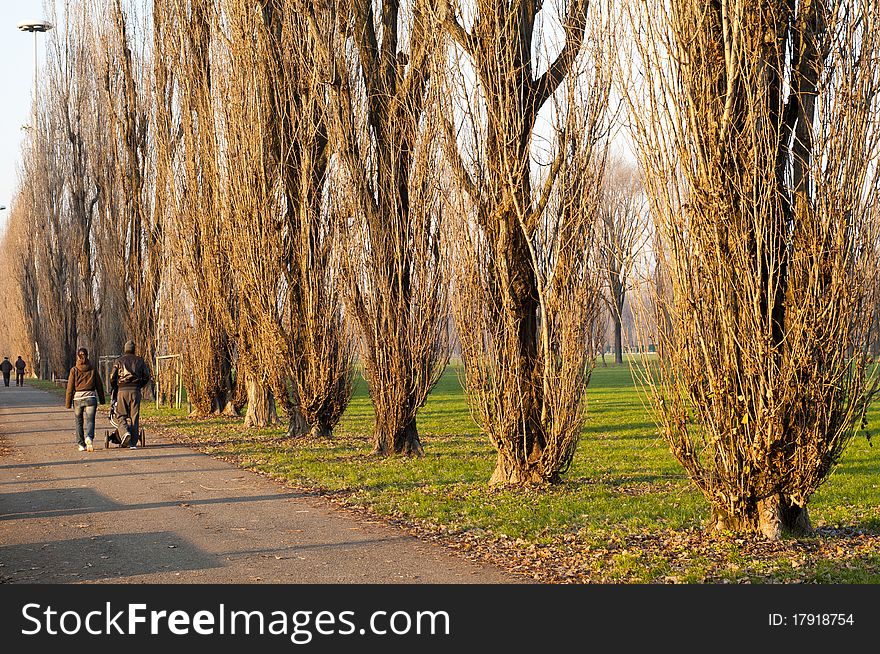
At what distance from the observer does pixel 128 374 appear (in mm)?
17156

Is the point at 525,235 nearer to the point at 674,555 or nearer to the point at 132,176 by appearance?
the point at 674,555

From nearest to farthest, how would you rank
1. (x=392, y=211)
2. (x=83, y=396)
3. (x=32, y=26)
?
(x=392, y=211) < (x=83, y=396) < (x=32, y=26)

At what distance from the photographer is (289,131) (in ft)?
58.4

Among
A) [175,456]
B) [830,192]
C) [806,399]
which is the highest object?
→ [830,192]

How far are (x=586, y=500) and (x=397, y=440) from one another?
4.98 metres

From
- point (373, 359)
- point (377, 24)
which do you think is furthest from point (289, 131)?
point (373, 359)

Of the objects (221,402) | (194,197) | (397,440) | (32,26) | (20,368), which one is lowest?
(397,440)

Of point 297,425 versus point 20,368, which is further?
point 20,368

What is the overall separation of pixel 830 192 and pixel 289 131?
1189cm

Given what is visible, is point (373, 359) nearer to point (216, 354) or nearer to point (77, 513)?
point (77, 513)

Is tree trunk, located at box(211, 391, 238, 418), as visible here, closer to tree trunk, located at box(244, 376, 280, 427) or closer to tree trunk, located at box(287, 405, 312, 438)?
tree trunk, located at box(244, 376, 280, 427)

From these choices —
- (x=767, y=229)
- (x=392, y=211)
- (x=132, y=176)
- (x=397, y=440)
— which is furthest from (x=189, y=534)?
(x=132, y=176)

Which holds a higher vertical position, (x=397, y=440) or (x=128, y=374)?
(x=128, y=374)

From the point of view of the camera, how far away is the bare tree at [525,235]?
36.0 ft
